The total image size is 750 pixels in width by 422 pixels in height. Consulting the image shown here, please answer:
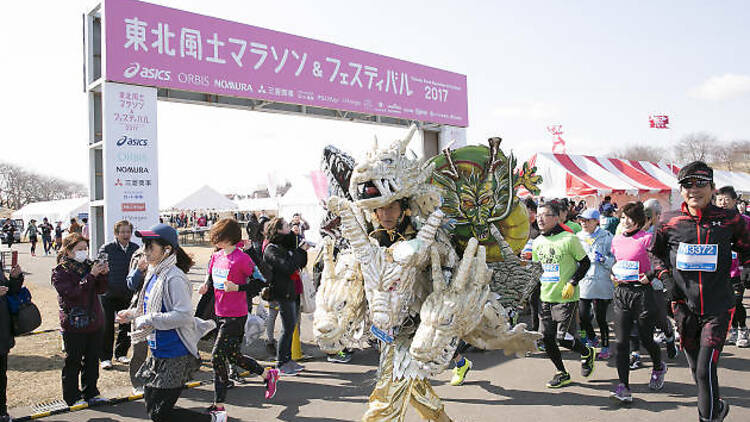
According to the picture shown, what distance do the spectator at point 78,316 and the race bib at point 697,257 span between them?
15.9 ft

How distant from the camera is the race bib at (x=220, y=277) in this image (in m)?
4.59

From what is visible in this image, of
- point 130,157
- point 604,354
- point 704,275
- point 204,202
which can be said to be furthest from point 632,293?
point 204,202

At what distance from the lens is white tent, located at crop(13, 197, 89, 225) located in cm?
2844

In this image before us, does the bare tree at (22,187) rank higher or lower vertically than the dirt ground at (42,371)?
higher

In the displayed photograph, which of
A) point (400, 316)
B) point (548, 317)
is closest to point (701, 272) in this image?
point (548, 317)

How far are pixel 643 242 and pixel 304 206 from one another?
1412 centimetres

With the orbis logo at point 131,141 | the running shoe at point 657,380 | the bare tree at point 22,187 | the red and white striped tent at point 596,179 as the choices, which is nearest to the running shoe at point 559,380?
the running shoe at point 657,380

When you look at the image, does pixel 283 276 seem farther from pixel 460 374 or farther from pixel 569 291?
pixel 569 291

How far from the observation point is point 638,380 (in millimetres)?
5117

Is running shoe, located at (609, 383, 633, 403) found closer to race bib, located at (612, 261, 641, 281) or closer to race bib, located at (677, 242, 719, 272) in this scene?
race bib, located at (612, 261, 641, 281)

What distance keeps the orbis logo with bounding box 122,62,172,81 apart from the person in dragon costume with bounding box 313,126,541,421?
6588 millimetres

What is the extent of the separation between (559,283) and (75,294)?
4549mm

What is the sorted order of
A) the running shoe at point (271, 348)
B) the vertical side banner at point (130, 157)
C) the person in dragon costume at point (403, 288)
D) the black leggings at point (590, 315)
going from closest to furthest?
1. the person in dragon costume at point (403, 288)
2. the black leggings at point (590, 315)
3. the running shoe at point (271, 348)
4. the vertical side banner at point (130, 157)

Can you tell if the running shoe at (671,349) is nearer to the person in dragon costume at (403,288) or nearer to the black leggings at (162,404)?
the person in dragon costume at (403,288)
